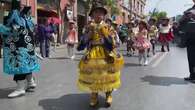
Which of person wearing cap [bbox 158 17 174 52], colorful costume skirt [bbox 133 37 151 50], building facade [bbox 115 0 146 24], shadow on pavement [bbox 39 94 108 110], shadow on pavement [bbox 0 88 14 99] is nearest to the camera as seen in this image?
shadow on pavement [bbox 39 94 108 110]

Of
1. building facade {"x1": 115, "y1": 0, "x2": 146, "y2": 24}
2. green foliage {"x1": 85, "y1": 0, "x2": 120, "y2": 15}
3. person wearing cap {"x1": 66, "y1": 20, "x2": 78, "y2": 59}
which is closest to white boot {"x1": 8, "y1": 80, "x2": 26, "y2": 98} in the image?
person wearing cap {"x1": 66, "y1": 20, "x2": 78, "y2": 59}

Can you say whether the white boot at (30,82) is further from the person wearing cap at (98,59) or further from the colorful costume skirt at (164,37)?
the colorful costume skirt at (164,37)

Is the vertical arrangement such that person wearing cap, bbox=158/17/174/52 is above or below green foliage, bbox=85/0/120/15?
below

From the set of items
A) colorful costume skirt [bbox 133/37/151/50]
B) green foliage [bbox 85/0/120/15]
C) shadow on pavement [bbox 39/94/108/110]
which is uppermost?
green foliage [bbox 85/0/120/15]

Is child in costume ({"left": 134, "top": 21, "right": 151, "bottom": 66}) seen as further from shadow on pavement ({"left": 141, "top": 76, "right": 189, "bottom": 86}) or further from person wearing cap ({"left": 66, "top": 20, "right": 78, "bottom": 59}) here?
person wearing cap ({"left": 66, "top": 20, "right": 78, "bottom": 59})

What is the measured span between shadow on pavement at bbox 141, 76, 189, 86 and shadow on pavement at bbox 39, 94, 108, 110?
248cm

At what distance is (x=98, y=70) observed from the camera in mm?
7395

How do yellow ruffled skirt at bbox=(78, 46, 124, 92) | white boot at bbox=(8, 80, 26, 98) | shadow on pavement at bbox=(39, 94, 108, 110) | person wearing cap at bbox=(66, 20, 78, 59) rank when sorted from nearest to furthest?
yellow ruffled skirt at bbox=(78, 46, 124, 92) → shadow on pavement at bbox=(39, 94, 108, 110) → white boot at bbox=(8, 80, 26, 98) → person wearing cap at bbox=(66, 20, 78, 59)

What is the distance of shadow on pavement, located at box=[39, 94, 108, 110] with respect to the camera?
762 cm

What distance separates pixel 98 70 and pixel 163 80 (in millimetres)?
3995

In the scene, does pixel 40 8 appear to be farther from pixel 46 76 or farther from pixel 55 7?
pixel 46 76

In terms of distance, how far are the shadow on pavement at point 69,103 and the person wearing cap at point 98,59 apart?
0.37 m

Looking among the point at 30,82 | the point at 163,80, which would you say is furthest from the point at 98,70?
the point at 163,80

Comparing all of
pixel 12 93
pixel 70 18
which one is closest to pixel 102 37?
pixel 12 93
